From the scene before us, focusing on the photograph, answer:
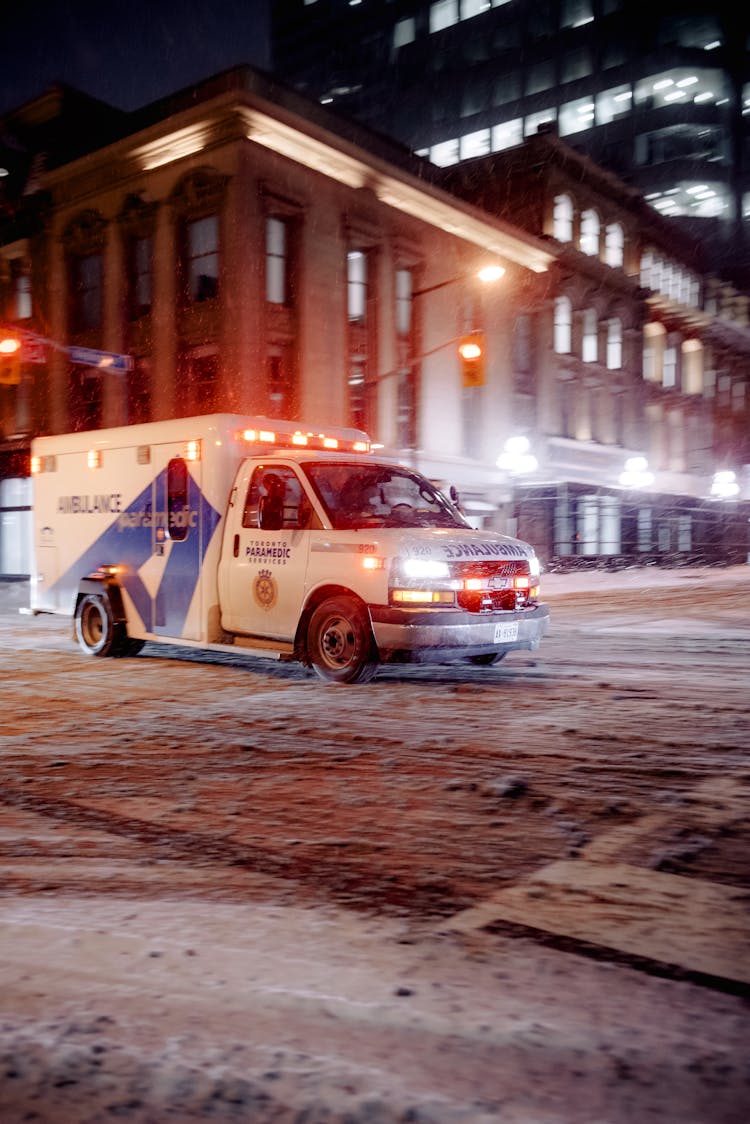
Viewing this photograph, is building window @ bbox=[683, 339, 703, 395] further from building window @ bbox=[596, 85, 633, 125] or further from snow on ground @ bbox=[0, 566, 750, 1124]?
snow on ground @ bbox=[0, 566, 750, 1124]

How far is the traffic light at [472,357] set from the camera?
2041cm

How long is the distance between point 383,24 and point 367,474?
282 ft

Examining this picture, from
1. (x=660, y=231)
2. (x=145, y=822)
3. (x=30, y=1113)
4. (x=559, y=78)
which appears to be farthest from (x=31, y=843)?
(x=559, y=78)

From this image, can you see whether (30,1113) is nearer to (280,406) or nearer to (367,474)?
(367,474)

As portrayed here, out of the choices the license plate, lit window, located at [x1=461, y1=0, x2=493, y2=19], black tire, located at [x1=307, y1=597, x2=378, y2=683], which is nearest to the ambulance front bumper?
the license plate

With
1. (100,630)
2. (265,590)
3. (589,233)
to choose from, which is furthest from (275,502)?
(589,233)

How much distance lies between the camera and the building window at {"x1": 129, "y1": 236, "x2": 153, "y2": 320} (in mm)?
28203

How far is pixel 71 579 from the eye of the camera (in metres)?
12.1

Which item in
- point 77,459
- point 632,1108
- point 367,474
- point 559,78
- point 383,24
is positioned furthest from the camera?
point 383,24

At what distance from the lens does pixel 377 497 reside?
390 inches

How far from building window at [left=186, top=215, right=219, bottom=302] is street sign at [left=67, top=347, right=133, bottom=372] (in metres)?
4.57

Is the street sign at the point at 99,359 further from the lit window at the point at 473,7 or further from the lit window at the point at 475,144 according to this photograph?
the lit window at the point at 473,7

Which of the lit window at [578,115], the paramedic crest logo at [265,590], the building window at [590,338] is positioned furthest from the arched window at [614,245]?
the paramedic crest logo at [265,590]

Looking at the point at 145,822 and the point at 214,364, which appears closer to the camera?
the point at 145,822
